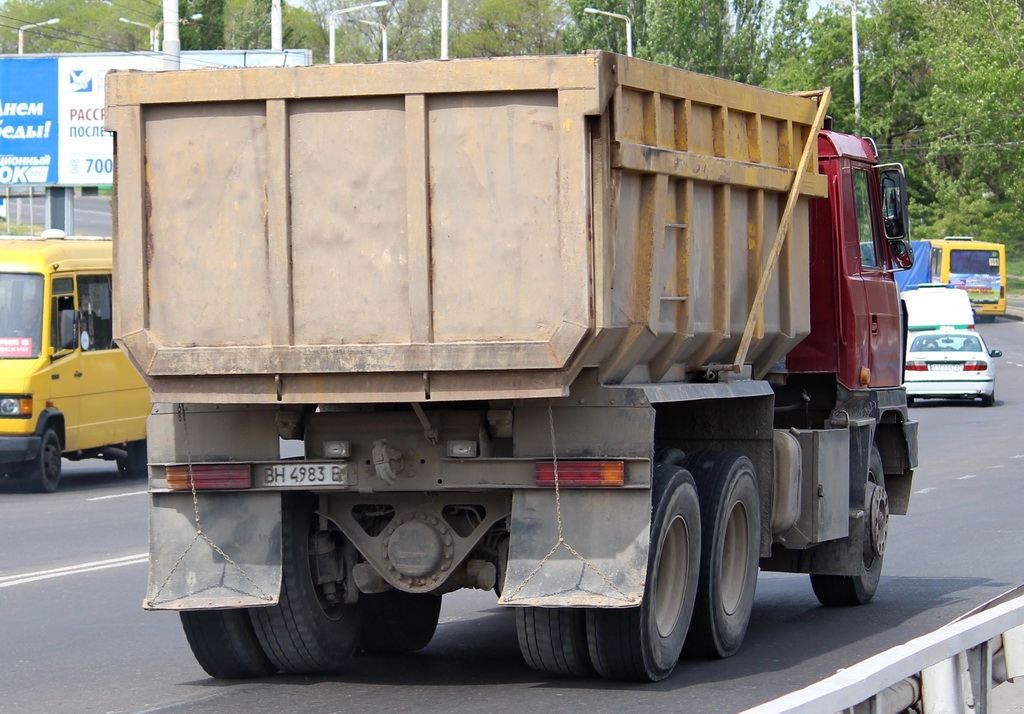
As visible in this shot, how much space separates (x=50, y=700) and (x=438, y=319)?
251 cm

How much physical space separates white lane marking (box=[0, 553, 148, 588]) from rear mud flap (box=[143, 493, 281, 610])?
14.3 ft

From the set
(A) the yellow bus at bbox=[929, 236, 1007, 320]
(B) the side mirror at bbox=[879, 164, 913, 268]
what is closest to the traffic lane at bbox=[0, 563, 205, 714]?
(B) the side mirror at bbox=[879, 164, 913, 268]

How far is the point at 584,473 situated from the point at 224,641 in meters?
1.92

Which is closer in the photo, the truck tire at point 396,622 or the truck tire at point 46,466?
the truck tire at point 396,622

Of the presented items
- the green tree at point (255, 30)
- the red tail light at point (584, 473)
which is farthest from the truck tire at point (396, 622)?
the green tree at point (255, 30)

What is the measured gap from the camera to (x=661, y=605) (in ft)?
24.8

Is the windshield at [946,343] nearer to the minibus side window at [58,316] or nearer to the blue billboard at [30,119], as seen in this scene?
the minibus side window at [58,316]

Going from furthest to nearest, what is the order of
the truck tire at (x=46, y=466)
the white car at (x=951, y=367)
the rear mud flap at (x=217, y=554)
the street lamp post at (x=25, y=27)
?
the street lamp post at (x=25, y=27)
the white car at (x=951, y=367)
the truck tire at (x=46, y=466)
the rear mud flap at (x=217, y=554)

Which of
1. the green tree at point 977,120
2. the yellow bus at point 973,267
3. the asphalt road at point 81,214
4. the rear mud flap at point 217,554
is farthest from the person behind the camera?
the green tree at point 977,120

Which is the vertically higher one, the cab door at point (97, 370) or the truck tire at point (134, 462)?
the cab door at point (97, 370)

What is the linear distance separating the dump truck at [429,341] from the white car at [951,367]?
23874 mm

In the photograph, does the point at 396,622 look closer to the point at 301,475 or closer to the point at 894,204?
the point at 301,475

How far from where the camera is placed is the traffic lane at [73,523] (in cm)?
1295

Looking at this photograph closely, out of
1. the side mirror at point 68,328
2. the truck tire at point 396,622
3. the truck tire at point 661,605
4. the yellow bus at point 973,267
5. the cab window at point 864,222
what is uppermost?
the yellow bus at point 973,267
